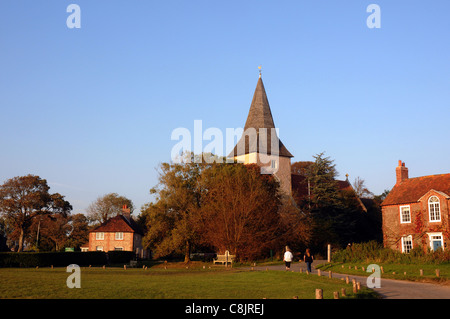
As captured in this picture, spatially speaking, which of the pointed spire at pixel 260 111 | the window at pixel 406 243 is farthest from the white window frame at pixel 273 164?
the window at pixel 406 243

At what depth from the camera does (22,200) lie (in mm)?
59219

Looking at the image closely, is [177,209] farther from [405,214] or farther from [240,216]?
Result: [405,214]

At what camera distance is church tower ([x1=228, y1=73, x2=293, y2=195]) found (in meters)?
63.3

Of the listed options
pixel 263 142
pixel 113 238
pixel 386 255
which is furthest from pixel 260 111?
pixel 386 255

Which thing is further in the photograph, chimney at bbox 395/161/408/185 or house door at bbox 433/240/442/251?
chimney at bbox 395/161/408/185

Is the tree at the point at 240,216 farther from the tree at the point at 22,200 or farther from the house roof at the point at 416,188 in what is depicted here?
the tree at the point at 22,200

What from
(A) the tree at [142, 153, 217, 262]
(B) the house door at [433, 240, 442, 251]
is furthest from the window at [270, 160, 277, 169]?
(B) the house door at [433, 240, 442, 251]

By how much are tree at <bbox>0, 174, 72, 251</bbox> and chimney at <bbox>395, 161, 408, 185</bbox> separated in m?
48.2

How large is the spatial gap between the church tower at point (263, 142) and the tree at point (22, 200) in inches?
1164

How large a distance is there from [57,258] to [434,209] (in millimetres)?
37315

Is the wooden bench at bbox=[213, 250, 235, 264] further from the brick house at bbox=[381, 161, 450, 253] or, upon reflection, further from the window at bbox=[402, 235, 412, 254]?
the window at bbox=[402, 235, 412, 254]
